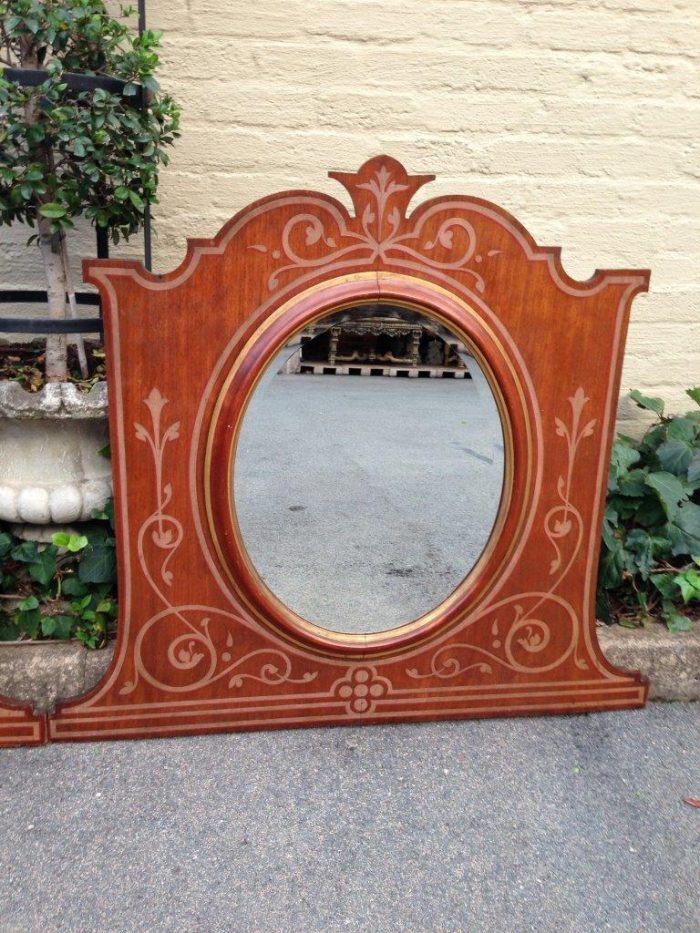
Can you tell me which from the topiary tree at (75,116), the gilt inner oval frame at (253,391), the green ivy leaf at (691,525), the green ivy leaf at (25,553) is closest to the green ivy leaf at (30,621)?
the green ivy leaf at (25,553)

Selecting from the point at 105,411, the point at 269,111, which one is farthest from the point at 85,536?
the point at 269,111

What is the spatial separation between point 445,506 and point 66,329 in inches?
35.0

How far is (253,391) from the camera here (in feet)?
4.75

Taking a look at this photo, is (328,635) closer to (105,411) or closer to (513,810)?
(513,810)

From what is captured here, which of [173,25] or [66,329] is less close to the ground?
[173,25]

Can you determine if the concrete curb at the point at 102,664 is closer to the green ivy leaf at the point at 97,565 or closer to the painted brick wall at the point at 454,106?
the green ivy leaf at the point at 97,565

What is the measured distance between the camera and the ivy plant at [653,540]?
6.22 ft

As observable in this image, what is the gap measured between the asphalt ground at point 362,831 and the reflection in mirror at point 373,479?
12.5 inches

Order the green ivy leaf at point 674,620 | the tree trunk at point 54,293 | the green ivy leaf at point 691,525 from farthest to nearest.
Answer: the green ivy leaf at point 691,525, the green ivy leaf at point 674,620, the tree trunk at point 54,293

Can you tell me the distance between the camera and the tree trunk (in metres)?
1.62

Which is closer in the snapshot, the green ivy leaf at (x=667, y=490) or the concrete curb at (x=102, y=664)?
the concrete curb at (x=102, y=664)

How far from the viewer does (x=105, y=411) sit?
1.56 metres

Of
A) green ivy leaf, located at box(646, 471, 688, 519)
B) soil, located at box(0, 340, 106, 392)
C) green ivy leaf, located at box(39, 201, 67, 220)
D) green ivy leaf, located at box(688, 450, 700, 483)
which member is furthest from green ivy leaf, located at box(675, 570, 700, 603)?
green ivy leaf, located at box(39, 201, 67, 220)

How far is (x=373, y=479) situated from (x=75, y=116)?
3.05ft
